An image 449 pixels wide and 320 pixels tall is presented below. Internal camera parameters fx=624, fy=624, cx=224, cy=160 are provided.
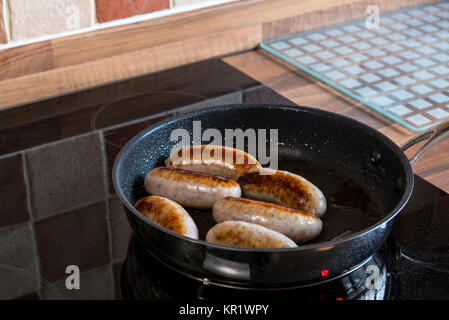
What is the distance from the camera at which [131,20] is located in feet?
5.63

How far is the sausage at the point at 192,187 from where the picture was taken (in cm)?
119

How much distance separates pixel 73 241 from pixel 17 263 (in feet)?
0.36

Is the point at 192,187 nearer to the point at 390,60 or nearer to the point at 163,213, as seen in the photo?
the point at 163,213

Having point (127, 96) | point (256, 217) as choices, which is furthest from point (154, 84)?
point (256, 217)

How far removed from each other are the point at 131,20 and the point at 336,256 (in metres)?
1.00

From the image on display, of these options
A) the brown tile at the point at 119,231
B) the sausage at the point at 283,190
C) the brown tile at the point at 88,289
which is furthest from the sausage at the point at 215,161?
the brown tile at the point at 88,289

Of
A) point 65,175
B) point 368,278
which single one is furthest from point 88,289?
point 368,278

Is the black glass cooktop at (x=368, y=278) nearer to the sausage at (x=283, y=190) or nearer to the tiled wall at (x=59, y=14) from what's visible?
the sausage at (x=283, y=190)

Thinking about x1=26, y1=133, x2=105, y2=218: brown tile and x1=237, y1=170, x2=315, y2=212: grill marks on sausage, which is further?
x1=26, y1=133, x2=105, y2=218: brown tile

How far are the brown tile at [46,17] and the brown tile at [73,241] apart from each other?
56 centimetres

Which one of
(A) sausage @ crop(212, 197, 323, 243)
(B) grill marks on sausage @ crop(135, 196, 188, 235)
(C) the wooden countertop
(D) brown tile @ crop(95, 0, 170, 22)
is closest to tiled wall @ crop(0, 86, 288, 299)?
(B) grill marks on sausage @ crop(135, 196, 188, 235)

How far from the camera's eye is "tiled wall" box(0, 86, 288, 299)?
3.56 feet

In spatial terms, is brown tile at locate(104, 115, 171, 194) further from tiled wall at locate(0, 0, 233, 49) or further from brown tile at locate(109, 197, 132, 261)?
tiled wall at locate(0, 0, 233, 49)

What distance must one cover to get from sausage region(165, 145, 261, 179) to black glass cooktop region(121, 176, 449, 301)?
210 millimetres
